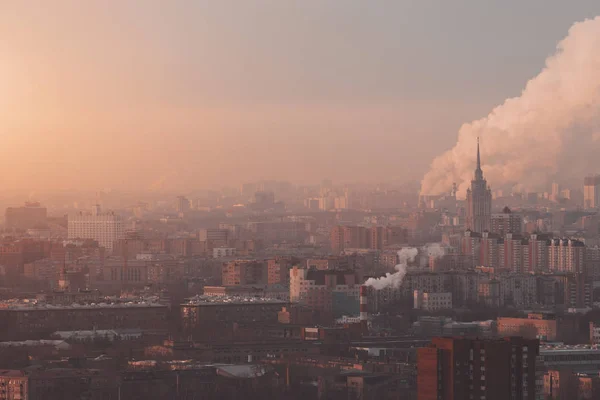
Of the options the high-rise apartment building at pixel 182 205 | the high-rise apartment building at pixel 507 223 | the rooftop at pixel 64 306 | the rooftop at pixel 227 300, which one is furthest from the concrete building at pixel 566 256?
the high-rise apartment building at pixel 182 205

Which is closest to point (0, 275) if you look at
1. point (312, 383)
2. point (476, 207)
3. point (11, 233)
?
point (11, 233)

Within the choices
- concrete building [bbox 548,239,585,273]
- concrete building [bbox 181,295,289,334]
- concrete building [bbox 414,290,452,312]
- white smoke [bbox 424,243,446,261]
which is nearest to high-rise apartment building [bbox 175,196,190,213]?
white smoke [bbox 424,243,446,261]

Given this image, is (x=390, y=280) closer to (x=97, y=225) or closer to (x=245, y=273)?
(x=245, y=273)

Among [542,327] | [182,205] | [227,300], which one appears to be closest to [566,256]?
[227,300]

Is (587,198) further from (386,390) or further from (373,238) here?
(386,390)

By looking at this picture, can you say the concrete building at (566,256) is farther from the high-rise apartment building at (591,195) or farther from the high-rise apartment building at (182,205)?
the high-rise apartment building at (182,205)

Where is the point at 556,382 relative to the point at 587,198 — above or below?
below

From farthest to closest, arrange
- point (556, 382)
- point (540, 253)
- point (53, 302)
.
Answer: point (540, 253) < point (53, 302) < point (556, 382)
